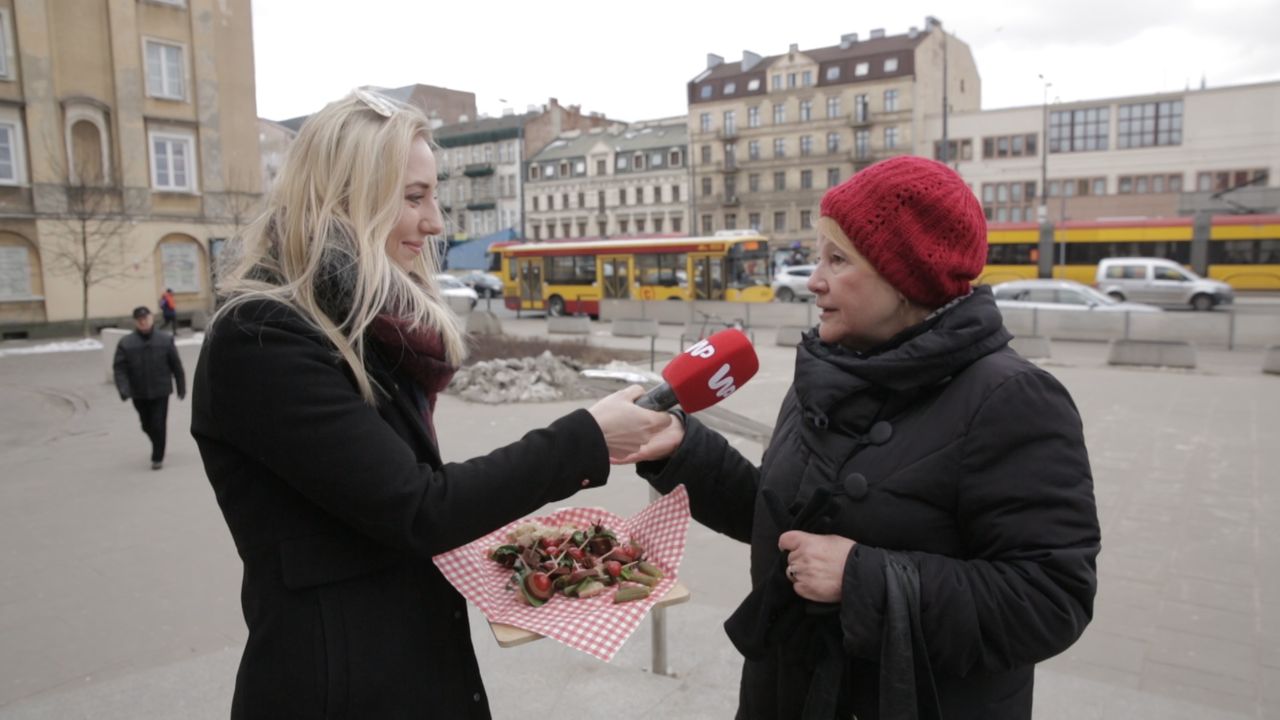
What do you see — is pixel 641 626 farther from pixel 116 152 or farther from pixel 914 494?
pixel 116 152

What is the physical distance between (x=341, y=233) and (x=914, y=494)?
50.6 inches

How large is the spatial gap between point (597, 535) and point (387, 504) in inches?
35.2

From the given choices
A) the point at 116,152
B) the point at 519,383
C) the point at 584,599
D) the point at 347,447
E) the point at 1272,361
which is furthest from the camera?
the point at 116,152

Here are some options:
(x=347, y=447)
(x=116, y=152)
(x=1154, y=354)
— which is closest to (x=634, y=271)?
(x=116, y=152)

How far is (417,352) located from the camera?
1847 mm

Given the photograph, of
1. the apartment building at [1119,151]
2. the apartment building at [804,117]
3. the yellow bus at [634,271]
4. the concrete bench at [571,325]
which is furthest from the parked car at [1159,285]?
the apartment building at [804,117]

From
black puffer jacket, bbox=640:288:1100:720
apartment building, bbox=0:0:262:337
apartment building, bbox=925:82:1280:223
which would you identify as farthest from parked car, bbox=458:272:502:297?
black puffer jacket, bbox=640:288:1100:720

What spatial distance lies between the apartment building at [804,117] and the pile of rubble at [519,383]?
51704 millimetres

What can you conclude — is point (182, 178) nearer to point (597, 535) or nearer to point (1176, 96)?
point (597, 535)

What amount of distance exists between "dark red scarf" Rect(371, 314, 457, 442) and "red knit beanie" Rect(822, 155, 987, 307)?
0.94 meters

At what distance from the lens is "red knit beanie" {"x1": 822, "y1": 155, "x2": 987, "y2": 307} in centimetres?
185

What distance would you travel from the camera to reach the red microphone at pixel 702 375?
2186 millimetres

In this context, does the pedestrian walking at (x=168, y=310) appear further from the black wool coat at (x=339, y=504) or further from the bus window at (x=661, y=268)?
the black wool coat at (x=339, y=504)

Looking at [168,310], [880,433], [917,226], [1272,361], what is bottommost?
[1272,361]
